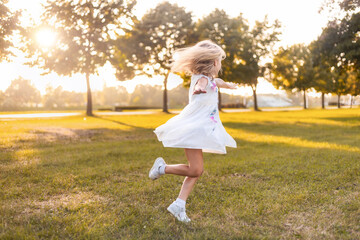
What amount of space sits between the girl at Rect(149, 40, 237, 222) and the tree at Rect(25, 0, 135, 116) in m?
16.4

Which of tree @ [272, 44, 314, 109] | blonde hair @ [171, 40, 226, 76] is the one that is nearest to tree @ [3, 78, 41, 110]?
tree @ [272, 44, 314, 109]

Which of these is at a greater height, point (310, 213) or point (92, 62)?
point (92, 62)

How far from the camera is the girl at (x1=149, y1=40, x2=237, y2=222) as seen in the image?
3.75 m

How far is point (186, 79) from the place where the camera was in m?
31.0

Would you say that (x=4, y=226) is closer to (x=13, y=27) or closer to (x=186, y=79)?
(x=13, y=27)

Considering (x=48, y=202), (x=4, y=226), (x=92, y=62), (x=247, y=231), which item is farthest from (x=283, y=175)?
(x=92, y=62)

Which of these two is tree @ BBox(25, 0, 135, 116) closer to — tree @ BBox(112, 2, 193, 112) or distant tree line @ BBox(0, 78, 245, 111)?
tree @ BBox(112, 2, 193, 112)

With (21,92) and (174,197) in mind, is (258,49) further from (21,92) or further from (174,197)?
(21,92)

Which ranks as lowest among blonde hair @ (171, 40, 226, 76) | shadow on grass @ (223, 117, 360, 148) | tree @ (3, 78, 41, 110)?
shadow on grass @ (223, 117, 360, 148)

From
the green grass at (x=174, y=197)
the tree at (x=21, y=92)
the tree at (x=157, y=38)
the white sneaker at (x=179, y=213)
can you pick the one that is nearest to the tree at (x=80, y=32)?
the tree at (x=157, y=38)

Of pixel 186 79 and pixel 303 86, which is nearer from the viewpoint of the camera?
pixel 186 79

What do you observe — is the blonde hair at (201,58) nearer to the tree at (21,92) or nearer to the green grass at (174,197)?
the green grass at (174,197)

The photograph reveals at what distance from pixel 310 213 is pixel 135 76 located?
32.8 meters

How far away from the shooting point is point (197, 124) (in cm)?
378
